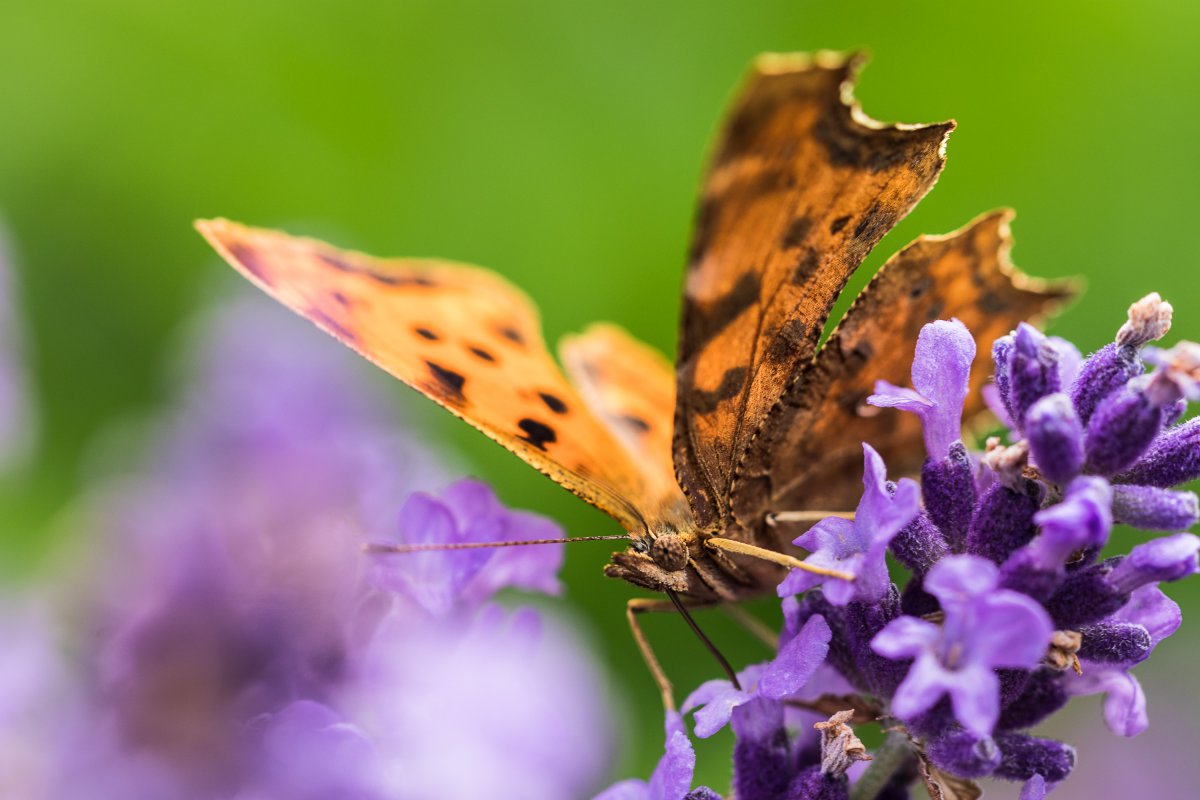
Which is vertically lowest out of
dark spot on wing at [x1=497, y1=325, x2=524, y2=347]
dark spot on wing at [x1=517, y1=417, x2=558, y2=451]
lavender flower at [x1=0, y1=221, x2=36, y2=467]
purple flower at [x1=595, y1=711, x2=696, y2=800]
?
lavender flower at [x1=0, y1=221, x2=36, y2=467]

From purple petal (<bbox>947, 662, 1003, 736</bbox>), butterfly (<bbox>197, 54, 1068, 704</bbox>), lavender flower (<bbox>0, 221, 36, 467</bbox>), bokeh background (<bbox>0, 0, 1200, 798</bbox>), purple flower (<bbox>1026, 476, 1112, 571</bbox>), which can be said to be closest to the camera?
purple petal (<bbox>947, 662, 1003, 736</bbox>)

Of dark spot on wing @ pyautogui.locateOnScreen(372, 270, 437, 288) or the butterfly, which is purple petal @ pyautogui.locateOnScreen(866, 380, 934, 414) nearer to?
the butterfly

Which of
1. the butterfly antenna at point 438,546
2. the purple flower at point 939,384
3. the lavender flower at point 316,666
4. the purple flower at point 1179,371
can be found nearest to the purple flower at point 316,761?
the lavender flower at point 316,666

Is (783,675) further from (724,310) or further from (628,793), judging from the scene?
(724,310)

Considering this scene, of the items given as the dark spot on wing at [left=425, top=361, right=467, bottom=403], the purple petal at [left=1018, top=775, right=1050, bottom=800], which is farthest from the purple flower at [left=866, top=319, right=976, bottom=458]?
the dark spot on wing at [left=425, top=361, right=467, bottom=403]

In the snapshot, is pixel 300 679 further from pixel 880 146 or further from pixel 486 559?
pixel 880 146

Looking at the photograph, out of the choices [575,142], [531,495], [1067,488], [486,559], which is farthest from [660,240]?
[1067,488]
